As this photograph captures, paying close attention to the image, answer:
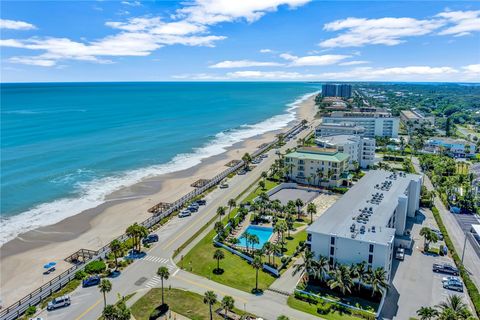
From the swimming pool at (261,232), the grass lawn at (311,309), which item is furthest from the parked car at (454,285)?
the swimming pool at (261,232)

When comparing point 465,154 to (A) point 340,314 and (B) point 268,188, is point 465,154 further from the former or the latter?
(A) point 340,314

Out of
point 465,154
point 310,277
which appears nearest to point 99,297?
point 310,277

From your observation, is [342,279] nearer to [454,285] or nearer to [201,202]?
[454,285]

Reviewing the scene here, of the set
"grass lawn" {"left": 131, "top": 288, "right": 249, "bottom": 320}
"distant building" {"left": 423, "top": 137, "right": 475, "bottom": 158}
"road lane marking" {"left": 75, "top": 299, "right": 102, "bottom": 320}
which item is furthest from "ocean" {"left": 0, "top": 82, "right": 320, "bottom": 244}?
"distant building" {"left": 423, "top": 137, "right": 475, "bottom": 158}

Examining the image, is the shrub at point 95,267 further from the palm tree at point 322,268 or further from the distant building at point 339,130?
the distant building at point 339,130

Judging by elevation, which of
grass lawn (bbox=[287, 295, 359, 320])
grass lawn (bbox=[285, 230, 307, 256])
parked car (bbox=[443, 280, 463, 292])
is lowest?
parked car (bbox=[443, 280, 463, 292])

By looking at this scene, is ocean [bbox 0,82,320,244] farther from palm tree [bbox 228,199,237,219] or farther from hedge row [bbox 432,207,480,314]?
hedge row [bbox 432,207,480,314]
